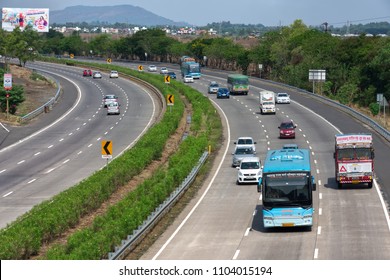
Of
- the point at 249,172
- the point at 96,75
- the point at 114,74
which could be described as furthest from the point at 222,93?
the point at 249,172

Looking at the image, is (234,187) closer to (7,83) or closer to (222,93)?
(7,83)

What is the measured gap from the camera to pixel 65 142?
7300 centimetres

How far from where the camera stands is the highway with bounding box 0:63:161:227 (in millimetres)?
50422

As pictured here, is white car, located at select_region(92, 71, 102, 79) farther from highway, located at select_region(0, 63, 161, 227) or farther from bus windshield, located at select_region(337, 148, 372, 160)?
bus windshield, located at select_region(337, 148, 372, 160)

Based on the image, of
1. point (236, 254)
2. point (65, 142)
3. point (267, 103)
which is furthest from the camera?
point (267, 103)

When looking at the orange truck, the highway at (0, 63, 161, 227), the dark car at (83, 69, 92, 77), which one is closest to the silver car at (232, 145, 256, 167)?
the highway at (0, 63, 161, 227)

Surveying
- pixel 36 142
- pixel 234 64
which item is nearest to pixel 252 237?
pixel 36 142

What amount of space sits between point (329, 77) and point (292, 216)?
103m

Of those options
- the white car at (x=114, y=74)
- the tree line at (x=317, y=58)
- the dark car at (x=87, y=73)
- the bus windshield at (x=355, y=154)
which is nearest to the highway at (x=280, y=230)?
the bus windshield at (x=355, y=154)

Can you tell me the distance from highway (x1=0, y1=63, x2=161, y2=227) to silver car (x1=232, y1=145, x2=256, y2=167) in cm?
931

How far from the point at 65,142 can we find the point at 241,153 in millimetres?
20871

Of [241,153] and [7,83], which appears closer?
[241,153]

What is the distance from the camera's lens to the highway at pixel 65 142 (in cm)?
5042

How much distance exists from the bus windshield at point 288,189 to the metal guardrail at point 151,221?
5.08 metres
